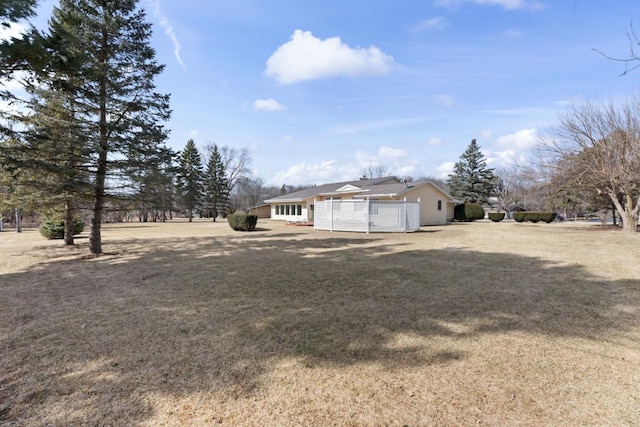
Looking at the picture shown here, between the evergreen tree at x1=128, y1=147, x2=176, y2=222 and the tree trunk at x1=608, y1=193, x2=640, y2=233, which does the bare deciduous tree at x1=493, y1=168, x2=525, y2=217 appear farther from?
the evergreen tree at x1=128, y1=147, x2=176, y2=222

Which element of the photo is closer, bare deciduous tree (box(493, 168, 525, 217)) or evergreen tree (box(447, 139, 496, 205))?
evergreen tree (box(447, 139, 496, 205))

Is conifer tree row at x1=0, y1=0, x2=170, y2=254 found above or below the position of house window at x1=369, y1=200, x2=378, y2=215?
above

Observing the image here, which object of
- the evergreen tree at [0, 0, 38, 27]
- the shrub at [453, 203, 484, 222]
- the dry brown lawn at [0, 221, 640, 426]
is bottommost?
the dry brown lawn at [0, 221, 640, 426]

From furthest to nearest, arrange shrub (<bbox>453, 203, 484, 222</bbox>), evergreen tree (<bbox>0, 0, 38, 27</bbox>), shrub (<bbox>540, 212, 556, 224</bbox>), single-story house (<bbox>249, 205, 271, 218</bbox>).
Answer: single-story house (<bbox>249, 205, 271, 218</bbox>) < shrub (<bbox>453, 203, 484, 222</bbox>) < shrub (<bbox>540, 212, 556, 224</bbox>) < evergreen tree (<bbox>0, 0, 38, 27</bbox>)

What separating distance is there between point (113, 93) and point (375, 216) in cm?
1240

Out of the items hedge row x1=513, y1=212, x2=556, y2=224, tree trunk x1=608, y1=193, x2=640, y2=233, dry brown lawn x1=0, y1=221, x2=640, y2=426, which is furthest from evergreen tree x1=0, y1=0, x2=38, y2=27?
hedge row x1=513, y1=212, x2=556, y2=224

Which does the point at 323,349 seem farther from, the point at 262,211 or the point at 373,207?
the point at 262,211

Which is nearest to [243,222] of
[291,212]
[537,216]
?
[291,212]

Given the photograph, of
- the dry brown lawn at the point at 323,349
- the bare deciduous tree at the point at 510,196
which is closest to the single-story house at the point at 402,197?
the dry brown lawn at the point at 323,349

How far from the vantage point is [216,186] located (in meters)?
41.9

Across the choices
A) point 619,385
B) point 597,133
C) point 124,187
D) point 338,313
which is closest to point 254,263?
point 338,313

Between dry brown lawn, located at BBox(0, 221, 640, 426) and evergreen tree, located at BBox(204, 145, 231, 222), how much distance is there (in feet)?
119

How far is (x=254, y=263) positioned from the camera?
814 cm

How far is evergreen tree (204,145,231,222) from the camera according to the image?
41.8 m
